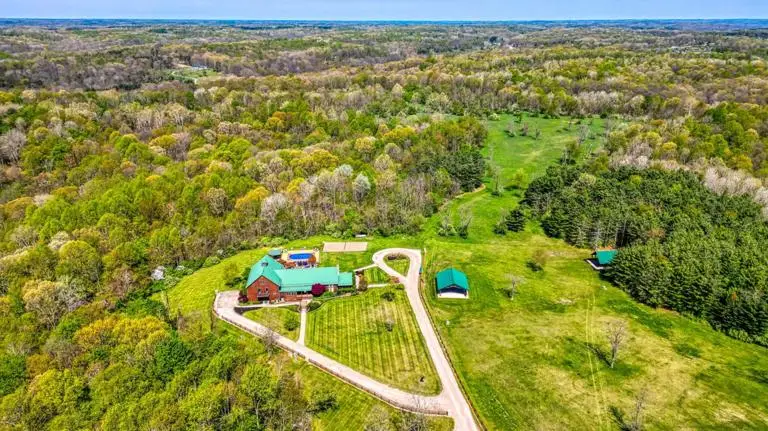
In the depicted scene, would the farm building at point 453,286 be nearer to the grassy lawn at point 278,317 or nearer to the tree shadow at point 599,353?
the tree shadow at point 599,353

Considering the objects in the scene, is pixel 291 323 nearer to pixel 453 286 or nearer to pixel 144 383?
pixel 144 383

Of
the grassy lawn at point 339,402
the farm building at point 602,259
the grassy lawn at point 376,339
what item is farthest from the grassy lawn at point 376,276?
the farm building at point 602,259

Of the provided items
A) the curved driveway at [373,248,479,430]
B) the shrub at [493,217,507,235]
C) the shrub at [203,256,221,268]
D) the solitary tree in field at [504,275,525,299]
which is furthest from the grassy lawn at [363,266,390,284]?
the shrub at [493,217,507,235]

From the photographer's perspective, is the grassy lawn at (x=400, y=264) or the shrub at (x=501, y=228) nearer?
the grassy lawn at (x=400, y=264)

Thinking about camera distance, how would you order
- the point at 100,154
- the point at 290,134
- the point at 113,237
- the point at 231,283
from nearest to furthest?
the point at 231,283
the point at 113,237
the point at 100,154
the point at 290,134

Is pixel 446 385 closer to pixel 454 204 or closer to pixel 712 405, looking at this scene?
pixel 712 405

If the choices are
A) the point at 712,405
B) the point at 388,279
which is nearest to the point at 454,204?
the point at 388,279
